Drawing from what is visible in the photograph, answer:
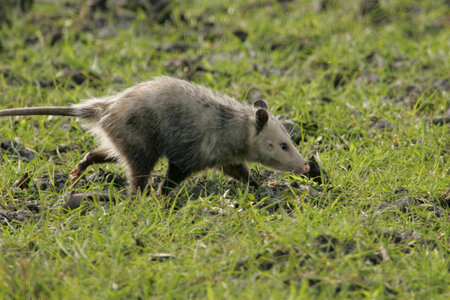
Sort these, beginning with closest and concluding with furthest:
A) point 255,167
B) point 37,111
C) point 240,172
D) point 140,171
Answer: point 140,171, point 37,111, point 240,172, point 255,167

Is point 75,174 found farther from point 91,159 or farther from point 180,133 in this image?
point 180,133

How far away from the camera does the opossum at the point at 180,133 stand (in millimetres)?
4711

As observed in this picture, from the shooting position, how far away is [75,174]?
4.96 meters

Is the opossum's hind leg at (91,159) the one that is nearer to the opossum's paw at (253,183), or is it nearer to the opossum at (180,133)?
the opossum at (180,133)

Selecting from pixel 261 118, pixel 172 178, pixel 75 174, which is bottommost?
pixel 75 174

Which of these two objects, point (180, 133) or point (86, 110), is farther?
point (86, 110)

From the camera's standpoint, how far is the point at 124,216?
A: 4129mm

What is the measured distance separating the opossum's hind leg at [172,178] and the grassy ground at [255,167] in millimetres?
106

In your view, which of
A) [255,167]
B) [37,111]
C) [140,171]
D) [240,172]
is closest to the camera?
[140,171]

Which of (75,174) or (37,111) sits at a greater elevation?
(37,111)

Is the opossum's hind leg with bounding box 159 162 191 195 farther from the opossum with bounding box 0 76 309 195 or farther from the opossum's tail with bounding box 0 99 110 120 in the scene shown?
the opossum's tail with bounding box 0 99 110 120

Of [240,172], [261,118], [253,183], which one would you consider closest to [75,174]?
[240,172]

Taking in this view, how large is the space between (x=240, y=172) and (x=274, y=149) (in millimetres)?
325

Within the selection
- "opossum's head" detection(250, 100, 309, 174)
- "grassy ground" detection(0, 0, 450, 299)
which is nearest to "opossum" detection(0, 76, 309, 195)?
"opossum's head" detection(250, 100, 309, 174)
